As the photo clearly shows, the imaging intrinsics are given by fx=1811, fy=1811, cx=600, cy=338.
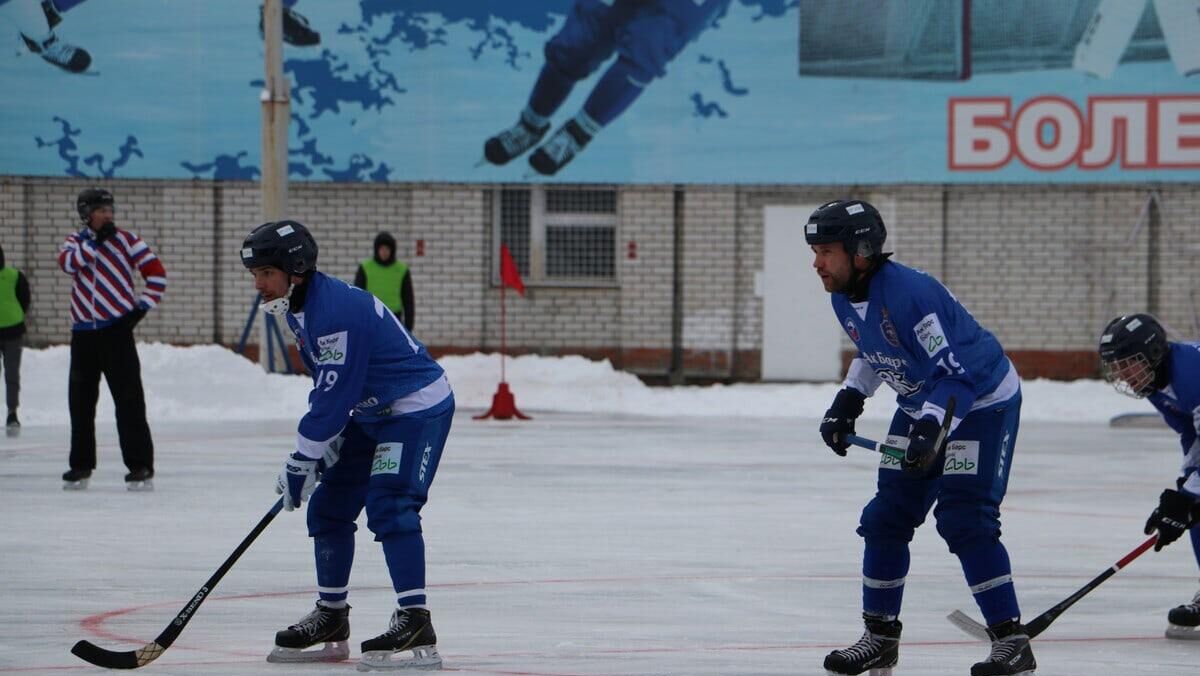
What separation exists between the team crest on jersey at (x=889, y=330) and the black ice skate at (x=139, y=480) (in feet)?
21.8

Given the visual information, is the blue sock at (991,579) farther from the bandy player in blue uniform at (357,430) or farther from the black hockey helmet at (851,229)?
the bandy player in blue uniform at (357,430)

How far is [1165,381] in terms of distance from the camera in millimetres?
6367

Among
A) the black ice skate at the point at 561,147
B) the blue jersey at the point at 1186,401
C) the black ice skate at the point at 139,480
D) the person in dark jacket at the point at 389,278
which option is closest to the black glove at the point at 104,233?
the black ice skate at the point at 139,480

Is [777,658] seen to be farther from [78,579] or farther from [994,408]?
[78,579]

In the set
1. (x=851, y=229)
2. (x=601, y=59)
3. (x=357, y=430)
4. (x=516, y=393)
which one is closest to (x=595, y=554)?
(x=357, y=430)

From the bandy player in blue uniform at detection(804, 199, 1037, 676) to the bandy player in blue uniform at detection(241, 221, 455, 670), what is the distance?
138 centimetres

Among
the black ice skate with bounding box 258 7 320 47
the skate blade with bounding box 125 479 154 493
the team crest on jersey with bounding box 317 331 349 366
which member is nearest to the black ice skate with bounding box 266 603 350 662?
the team crest on jersey with bounding box 317 331 349 366

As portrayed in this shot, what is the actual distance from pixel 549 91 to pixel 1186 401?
52.5ft

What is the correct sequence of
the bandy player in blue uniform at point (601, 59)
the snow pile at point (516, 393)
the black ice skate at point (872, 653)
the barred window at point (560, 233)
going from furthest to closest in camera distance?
the barred window at point (560, 233) → the bandy player in blue uniform at point (601, 59) → the snow pile at point (516, 393) → the black ice skate at point (872, 653)

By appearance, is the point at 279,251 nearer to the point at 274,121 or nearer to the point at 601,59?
the point at 274,121

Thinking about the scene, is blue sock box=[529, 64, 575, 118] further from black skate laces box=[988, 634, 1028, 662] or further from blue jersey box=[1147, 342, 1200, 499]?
black skate laces box=[988, 634, 1028, 662]

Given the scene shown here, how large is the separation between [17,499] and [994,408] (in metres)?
6.88

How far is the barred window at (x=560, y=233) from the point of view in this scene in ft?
73.0

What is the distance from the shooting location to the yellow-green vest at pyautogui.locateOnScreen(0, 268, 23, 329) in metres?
15.9
